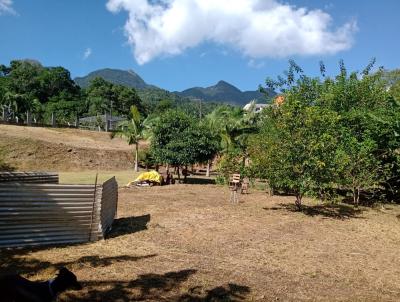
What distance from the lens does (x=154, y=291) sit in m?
7.76

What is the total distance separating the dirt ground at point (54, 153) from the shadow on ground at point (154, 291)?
28.3 metres

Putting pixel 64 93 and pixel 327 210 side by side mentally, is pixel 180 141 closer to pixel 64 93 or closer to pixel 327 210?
pixel 327 210

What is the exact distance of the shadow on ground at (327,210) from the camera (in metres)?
17.2

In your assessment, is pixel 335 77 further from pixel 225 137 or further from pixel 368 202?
pixel 225 137

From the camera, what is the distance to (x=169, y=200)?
1877 cm

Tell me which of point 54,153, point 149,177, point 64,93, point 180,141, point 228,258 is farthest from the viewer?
point 64,93

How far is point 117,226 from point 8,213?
3750mm

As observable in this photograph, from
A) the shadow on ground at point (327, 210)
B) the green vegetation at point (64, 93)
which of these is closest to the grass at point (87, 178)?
the shadow on ground at point (327, 210)

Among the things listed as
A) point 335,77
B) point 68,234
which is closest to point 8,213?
point 68,234

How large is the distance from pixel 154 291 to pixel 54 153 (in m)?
31.7

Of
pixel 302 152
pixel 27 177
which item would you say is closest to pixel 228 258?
pixel 27 177

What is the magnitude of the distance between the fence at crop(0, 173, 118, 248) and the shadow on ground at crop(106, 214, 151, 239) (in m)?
0.90

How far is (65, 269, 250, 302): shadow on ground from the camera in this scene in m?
7.39

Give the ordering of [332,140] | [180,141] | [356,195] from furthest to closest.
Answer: [180,141]
[356,195]
[332,140]
